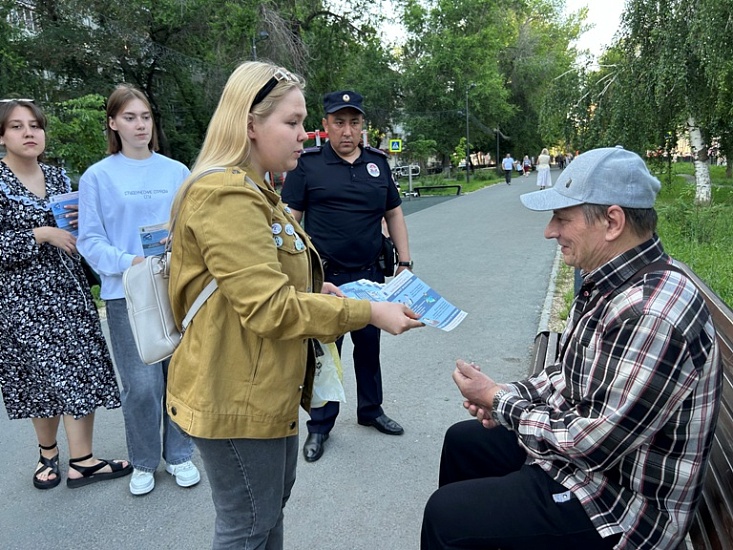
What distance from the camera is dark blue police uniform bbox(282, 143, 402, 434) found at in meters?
3.64

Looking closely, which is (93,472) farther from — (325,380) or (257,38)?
(257,38)

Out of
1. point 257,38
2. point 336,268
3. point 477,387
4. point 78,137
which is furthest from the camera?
point 257,38

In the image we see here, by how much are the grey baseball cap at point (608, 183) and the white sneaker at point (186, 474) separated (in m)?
2.46

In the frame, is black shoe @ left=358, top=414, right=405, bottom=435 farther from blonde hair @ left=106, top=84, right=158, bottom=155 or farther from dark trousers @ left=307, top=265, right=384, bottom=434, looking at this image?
blonde hair @ left=106, top=84, right=158, bottom=155

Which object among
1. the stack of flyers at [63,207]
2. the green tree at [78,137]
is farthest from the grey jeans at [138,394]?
the green tree at [78,137]

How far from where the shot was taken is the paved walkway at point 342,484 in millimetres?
2863

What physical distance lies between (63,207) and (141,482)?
1536 mm

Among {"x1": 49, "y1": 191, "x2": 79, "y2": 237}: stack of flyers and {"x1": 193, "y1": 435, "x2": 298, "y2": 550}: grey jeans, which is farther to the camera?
{"x1": 49, "y1": 191, "x2": 79, "y2": 237}: stack of flyers

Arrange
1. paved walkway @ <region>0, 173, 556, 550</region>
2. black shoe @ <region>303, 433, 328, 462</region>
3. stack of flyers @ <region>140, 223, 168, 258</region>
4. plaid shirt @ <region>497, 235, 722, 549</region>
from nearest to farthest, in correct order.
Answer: plaid shirt @ <region>497, 235, 722, 549</region>, stack of flyers @ <region>140, 223, 168, 258</region>, paved walkway @ <region>0, 173, 556, 550</region>, black shoe @ <region>303, 433, 328, 462</region>

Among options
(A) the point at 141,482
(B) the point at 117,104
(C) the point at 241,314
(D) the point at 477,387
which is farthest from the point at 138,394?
(D) the point at 477,387

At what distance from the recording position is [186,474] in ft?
10.7

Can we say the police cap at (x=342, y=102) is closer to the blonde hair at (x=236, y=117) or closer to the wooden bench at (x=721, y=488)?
the blonde hair at (x=236, y=117)

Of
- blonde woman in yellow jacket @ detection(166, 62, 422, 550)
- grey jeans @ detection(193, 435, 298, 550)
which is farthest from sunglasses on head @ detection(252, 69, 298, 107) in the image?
grey jeans @ detection(193, 435, 298, 550)

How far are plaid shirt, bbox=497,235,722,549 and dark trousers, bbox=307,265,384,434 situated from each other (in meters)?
2.00
